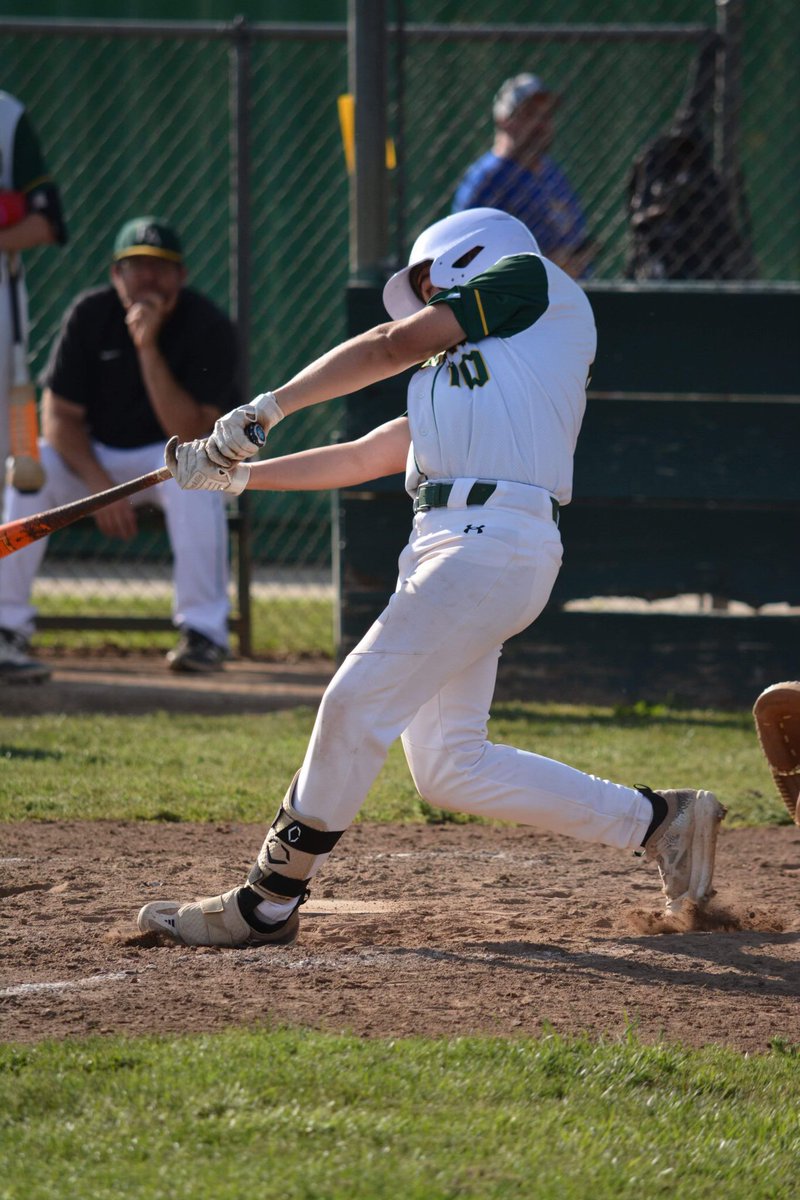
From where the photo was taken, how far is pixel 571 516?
7277mm

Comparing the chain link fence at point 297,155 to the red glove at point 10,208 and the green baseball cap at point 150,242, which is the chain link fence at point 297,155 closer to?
the green baseball cap at point 150,242

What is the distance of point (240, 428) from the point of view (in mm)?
3688

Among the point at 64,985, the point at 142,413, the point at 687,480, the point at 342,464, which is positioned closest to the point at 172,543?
the point at 142,413

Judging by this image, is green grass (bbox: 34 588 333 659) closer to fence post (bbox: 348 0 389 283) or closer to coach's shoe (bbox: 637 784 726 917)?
fence post (bbox: 348 0 389 283)

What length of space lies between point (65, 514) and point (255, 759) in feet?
6.83

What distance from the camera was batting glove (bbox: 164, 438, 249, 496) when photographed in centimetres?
380

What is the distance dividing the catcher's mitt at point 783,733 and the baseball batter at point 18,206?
4337 mm

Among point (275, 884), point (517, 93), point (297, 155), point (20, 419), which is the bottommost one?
point (275, 884)

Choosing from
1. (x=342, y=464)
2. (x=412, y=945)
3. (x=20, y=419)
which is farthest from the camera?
(x=20, y=419)

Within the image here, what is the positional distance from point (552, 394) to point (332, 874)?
1586 mm

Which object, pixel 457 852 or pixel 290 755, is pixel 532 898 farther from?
pixel 290 755

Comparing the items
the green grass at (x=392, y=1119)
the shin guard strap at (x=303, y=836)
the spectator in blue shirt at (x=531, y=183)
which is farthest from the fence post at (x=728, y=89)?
the green grass at (x=392, y=1119)

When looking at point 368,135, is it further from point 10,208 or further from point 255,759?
point 255,759

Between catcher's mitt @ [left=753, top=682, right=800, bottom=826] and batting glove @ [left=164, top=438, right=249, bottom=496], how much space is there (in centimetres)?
163
